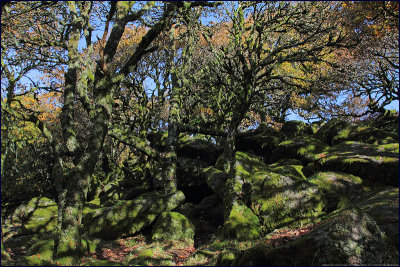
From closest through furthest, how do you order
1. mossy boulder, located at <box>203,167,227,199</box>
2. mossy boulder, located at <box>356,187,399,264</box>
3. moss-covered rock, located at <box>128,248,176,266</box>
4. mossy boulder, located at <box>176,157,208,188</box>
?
mossy boulder, located at <box>356,187,399,264</box> < moss-covered rock, located at <box>128,248,176,266</box> < mossy boulder, located at <box>203,167,227,199</box> < mossy boulder, located at <box>176,157,208,188</box>

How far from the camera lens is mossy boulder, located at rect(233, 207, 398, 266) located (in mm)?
5426

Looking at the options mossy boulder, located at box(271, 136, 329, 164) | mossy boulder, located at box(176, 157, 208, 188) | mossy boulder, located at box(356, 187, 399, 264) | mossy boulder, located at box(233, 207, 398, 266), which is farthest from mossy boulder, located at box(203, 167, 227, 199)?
mossy boulder, located at box(233, 207, 398, 266)

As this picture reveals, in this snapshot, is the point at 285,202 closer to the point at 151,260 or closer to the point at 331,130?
the point at 151,260

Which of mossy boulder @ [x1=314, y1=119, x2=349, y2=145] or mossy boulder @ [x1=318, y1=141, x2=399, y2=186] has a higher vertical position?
mossy boulder @ [x1=314, y1=119, x2=349, y2=145]

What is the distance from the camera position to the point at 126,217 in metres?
12.0

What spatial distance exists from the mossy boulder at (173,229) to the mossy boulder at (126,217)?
32.5 inches

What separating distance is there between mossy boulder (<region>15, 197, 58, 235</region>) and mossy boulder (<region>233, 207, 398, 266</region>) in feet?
40.6

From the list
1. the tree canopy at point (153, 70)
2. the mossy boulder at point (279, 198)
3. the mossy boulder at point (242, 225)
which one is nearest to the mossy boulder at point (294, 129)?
the tree canopy at point (153, 70)

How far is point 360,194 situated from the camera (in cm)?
1080

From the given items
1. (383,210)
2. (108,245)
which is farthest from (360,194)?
(108,245)

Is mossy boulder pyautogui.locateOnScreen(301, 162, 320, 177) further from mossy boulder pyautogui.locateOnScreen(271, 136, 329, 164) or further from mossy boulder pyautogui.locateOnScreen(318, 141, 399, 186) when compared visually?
mossy boulder pyautogui.locateOnScreen(271, 136, 329, 164)

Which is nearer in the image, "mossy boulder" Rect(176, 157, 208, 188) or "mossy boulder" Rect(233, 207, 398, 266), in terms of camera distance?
"mossy boulder" Rect(233, 207, 398, 266)

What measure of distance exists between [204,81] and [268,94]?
866 centimetres

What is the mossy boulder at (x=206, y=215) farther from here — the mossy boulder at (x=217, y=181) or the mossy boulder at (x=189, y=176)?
the mossy boulder at (x=189, y=176)
